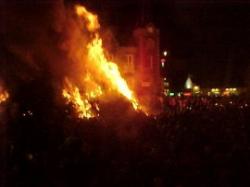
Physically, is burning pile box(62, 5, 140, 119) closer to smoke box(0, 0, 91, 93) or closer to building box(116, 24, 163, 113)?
smoke box(0, 0, 91, 93)

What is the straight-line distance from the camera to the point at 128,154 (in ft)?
26.0

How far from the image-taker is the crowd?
720 centimetres

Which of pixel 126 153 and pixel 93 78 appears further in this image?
pixel 93 78

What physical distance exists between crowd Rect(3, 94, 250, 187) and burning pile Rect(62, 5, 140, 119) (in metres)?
4.89

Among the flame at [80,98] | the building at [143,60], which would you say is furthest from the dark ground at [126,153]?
the building at [143,60]

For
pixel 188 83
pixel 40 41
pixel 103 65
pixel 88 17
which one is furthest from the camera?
pixel 188 83

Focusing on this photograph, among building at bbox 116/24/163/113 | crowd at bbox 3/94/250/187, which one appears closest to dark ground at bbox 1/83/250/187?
crowd at bbox 3/94/250/187

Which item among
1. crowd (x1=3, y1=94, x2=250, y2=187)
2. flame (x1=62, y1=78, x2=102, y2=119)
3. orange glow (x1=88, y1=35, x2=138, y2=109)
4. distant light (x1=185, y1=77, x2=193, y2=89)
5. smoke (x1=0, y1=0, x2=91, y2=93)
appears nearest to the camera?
crowd (x1=3, y1=94, x2=250, y2=187)

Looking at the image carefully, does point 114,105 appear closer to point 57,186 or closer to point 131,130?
point 131,130

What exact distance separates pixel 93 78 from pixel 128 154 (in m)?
8.79

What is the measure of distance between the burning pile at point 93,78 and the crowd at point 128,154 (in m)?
4.89

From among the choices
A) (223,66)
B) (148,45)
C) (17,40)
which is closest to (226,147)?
(17,40)

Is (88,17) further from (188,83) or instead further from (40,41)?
(188,83)

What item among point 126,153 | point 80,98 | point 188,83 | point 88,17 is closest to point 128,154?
point 126,153
